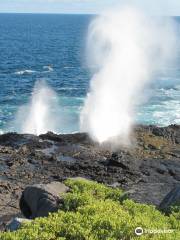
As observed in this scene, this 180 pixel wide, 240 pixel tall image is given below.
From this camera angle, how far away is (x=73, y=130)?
5259cm

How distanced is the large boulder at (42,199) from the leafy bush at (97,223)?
0.92 meters

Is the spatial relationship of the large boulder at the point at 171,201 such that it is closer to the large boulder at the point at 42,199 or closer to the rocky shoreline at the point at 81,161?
the large boulder at the point at 42,199

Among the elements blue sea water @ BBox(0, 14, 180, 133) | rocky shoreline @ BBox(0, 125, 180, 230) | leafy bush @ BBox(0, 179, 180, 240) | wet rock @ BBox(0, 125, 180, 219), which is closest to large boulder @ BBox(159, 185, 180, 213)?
leafy bush @ BBox(0, 179, 180, 240)

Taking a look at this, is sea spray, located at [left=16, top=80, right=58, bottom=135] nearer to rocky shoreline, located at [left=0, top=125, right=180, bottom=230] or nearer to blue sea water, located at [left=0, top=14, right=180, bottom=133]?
blue sea water, located at [left=0, top=14, right=180, bottom=133]

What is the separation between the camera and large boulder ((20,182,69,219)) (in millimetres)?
20625

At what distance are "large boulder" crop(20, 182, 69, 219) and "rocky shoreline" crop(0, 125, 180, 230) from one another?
427 cm

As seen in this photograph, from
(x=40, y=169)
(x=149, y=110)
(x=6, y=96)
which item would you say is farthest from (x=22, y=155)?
(x=6, y=96)

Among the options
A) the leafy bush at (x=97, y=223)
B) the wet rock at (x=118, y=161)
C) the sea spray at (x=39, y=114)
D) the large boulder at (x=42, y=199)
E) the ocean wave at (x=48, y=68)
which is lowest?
the leafy bush at (x=97, y=223)

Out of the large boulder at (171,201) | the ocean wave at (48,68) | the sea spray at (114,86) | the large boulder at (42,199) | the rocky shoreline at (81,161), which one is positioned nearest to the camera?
the large boulder at (171,201)

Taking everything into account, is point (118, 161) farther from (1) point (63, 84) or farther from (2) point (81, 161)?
(1) point (63, 84)

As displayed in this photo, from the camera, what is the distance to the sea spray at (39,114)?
53938mm

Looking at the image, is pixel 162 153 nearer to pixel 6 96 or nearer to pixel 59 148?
pixel 59 148

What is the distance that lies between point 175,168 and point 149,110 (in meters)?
25.9

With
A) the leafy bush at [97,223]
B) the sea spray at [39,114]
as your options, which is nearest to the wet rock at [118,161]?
the leafy bush at [97,223]
